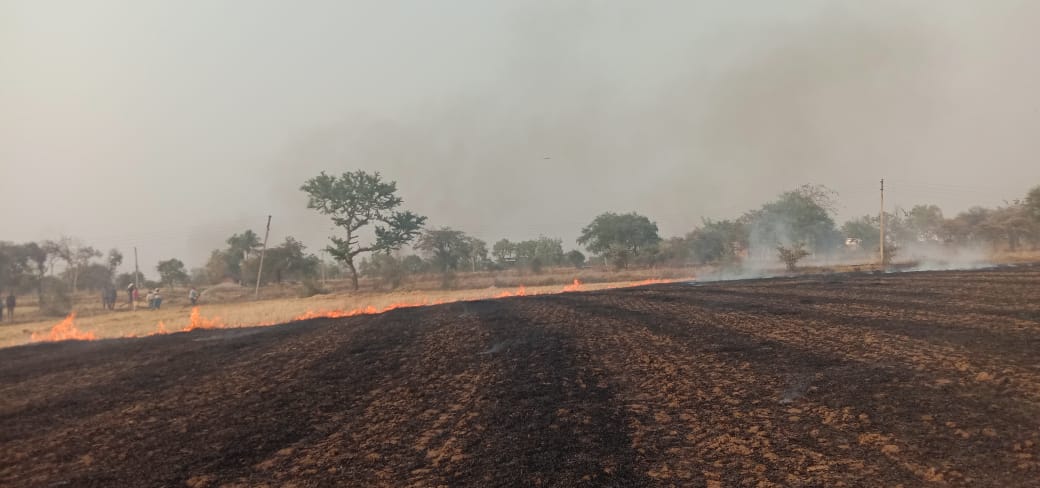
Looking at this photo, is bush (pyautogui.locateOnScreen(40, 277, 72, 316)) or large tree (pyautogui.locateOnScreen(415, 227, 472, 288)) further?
large tree (pyautogui.locateOnScreen(415, 227, 472, 288))

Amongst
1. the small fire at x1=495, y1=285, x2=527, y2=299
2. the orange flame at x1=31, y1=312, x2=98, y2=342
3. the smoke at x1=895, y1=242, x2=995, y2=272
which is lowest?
the orange flame at x1=31, y1=312, x2=98, y2=342

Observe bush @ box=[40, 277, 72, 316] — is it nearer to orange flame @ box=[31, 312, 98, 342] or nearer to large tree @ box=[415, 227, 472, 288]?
orange flame @ box=[31, 312, 98, 342]

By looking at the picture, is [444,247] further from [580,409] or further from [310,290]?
[580,409]

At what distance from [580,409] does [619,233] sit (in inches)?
2931

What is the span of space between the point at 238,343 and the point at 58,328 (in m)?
14.4

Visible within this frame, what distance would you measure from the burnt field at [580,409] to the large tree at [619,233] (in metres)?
65.4

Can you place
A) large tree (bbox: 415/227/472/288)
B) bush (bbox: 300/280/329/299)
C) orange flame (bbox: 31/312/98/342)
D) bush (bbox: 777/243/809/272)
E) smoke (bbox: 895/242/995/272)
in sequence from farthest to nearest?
large tree (bbox: 415/227/472/288) → smoke (bbox: 895/242/995/272) → bush (bbox: 300/280/329/299) → bush (bbox: 777/243/809/272) → orange flame (bbox: 31/312/98/342)

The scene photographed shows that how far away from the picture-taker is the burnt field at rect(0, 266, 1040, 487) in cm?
441

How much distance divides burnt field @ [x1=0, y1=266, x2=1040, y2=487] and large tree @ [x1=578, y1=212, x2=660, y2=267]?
65365mm

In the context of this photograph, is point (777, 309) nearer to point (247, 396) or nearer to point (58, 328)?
point (247, 396)

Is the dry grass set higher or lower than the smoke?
lower

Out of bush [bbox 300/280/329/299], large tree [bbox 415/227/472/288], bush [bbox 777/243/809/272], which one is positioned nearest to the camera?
bush [bbox 777/243/809/272]

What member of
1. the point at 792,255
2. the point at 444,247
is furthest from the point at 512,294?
the point at 444,247

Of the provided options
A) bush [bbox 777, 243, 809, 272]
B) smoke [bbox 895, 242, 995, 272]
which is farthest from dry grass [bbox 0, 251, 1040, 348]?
smoke [bbox 895, 242, 995, 272]
